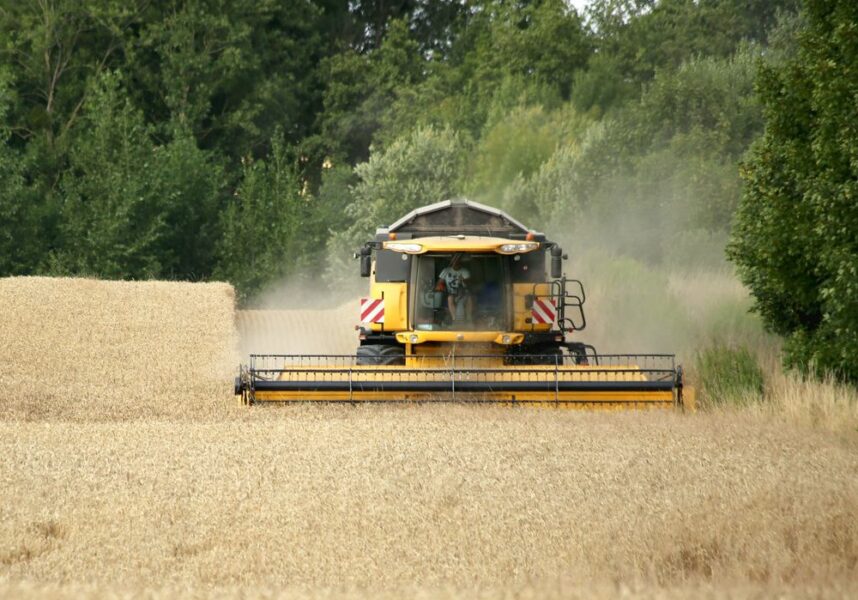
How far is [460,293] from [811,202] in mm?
4319

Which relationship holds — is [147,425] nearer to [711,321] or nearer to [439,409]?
[439,409]

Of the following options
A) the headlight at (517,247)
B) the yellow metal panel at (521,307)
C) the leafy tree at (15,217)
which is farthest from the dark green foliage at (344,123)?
the headlight at (517,247)

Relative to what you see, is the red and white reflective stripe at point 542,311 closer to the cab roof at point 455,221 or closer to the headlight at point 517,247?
the headlight at point 517,247

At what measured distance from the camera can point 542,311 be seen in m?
18.5

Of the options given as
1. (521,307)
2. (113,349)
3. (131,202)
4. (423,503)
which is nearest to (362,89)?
(131,202)

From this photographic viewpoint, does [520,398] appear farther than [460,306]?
No

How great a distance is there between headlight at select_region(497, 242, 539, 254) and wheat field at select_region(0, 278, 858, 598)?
2984 mm

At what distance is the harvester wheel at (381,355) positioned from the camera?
1808 centimetres

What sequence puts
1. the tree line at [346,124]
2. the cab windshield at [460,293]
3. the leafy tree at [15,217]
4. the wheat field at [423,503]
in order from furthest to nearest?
the leafy tree at [15,217], the tree line at [346,124], the cab windshield at [460,293], the wheat field at [423,503]

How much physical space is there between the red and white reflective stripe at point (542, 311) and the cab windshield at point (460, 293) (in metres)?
0.50

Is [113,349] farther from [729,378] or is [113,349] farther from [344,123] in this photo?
[344,123]

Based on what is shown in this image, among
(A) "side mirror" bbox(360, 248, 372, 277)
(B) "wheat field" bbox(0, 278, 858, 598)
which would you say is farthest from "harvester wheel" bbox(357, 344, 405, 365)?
(B) "wheat field" bbox(0, 278, 858, 598)

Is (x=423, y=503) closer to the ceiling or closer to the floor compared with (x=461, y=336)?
closer to the floor

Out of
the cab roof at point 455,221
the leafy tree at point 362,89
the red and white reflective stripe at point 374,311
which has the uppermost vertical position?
the leafy tree at point 362,89
